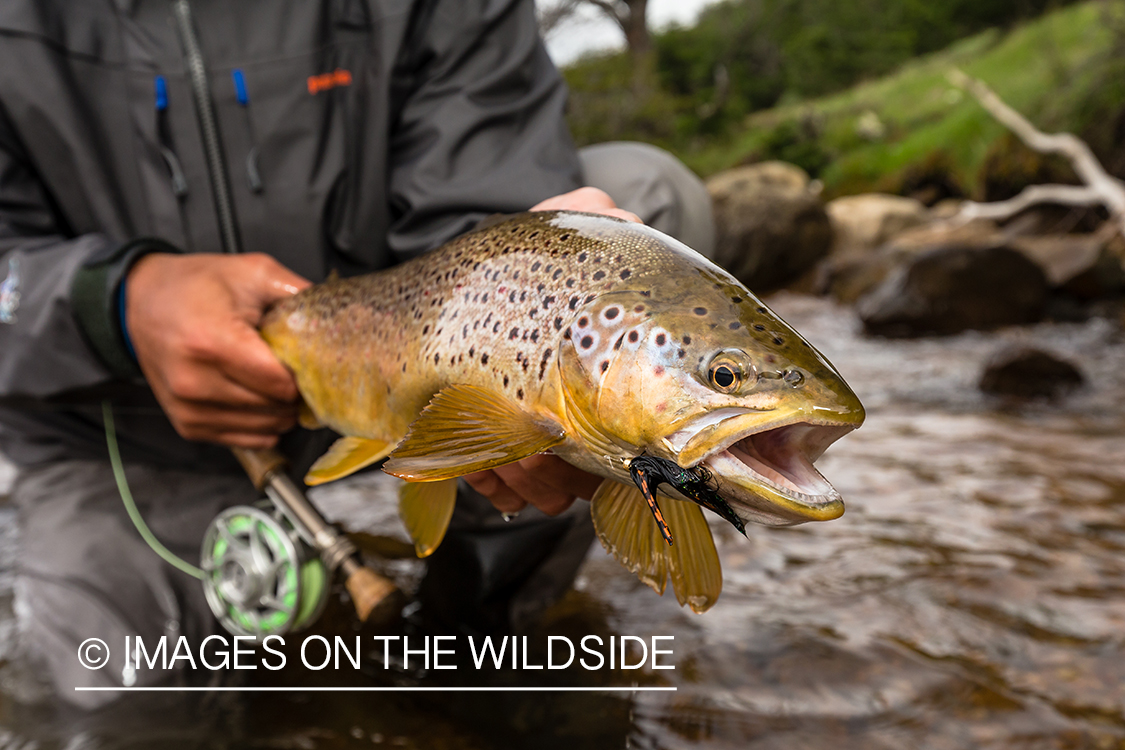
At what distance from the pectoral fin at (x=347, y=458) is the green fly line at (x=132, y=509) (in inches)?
41.1

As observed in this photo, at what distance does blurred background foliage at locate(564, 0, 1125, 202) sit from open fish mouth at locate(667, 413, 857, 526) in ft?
40.1

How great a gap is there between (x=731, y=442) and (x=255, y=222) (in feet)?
5.75

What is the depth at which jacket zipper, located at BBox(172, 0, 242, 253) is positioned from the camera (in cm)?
226

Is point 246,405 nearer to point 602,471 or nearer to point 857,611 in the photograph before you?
point 602,471

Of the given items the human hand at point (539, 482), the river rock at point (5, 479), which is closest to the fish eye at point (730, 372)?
the human hand at point (539, 482)

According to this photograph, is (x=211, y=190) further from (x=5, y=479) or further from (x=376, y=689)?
(x=5, y=479)

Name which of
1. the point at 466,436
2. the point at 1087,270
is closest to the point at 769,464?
the point at 466,436

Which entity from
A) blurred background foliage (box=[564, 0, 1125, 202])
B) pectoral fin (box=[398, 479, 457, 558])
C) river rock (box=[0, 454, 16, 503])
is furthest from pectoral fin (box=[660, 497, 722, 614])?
blurred background foliage (box=[564, 0, 1125, 202])

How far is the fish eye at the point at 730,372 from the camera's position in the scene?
105 centimetres

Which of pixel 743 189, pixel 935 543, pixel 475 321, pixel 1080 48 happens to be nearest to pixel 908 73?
pixel 1080 48

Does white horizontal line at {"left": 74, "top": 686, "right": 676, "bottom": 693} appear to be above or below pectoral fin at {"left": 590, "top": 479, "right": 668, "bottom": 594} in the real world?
below

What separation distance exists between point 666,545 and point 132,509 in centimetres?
177

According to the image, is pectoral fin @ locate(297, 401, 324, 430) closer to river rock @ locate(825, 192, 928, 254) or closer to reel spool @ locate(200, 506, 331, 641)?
reel spool @ locate(200, 506, 331, 641)

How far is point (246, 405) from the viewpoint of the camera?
1851mm
